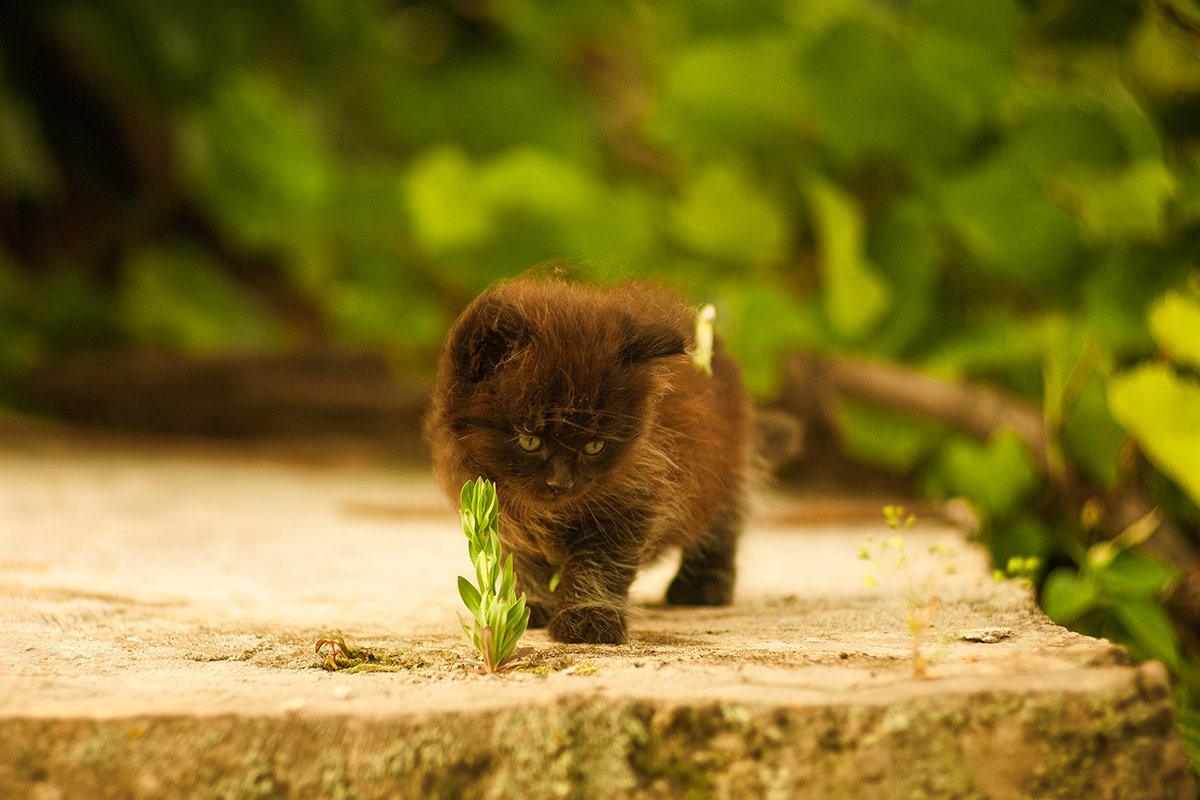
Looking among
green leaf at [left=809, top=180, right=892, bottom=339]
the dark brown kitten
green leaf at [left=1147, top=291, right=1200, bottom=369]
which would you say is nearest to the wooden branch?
green leaf at [left=809, top=180, right=892, bottom=339]

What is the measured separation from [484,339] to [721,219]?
2.70 metres

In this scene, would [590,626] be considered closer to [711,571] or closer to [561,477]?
[561,477]

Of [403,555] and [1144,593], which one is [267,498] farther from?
[1144,593]

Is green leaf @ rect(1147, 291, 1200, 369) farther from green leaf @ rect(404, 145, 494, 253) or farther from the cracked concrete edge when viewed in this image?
green leaf @ rect(404, 145, 494, 253)

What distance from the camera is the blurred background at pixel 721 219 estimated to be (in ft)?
10.3

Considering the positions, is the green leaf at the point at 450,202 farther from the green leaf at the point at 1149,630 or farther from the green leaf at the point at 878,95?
the green leaf at the point at 1149,630

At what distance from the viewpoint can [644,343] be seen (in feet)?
5.90

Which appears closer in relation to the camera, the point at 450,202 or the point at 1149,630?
the point at 1149,630

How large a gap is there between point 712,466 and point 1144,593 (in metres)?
1.11

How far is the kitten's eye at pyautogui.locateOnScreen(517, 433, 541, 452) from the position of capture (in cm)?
175

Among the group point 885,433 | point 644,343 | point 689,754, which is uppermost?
point 885,433

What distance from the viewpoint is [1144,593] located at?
2371 millimetres

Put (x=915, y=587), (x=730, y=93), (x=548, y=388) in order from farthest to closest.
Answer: (x=730, y=93), (x=915, y=587), (x=548, y=388)

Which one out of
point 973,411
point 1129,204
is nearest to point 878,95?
point 1129,204
